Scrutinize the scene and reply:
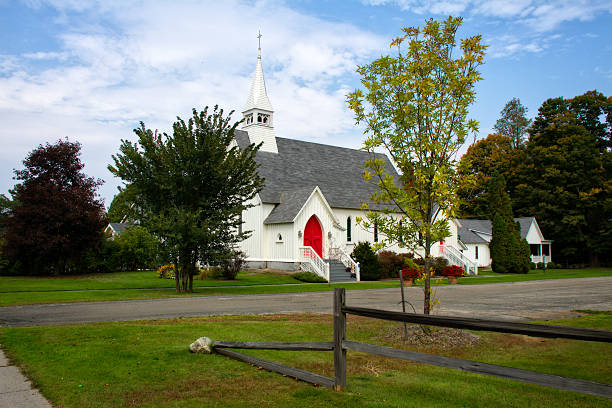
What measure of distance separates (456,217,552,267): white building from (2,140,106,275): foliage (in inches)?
1315

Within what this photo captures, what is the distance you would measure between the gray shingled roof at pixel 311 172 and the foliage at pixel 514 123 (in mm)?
34310

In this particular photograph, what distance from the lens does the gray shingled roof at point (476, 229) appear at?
50.3 meters

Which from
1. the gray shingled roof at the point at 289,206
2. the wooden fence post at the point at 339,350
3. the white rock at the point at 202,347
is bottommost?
the white rock at the point at 202,347

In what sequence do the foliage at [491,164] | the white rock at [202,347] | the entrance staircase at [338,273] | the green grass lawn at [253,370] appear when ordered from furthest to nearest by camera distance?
the foliage at [491,164]
the entrance staircase at [338,273]
the white rock at [202,347]
the green grass lawn at [253,370]

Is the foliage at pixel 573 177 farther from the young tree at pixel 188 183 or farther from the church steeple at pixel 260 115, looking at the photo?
the young tree at pixel 188 183

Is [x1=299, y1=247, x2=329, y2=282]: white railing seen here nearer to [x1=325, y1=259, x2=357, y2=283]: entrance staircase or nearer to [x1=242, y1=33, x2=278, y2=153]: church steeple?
[x1=325, y1=259, x2=357, y2=283]: entrance staircase

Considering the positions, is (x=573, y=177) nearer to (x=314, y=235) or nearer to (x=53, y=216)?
(x=314, y=235)

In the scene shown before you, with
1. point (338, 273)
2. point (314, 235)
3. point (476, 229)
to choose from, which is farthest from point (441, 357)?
point (476, 229)

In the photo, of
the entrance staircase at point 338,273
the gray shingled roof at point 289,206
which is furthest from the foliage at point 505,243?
the gray shingled roof at point 289,206

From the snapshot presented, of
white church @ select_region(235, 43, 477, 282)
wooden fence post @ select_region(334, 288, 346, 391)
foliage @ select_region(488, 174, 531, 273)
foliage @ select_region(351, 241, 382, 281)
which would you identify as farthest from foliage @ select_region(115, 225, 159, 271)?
wooden fence post @ select_region(334, 288, 346, 391)

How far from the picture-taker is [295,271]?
1330 inches

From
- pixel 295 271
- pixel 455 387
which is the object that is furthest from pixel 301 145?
pixel 455 387

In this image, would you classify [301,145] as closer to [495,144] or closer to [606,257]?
[495,144]

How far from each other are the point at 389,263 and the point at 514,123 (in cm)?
4622
